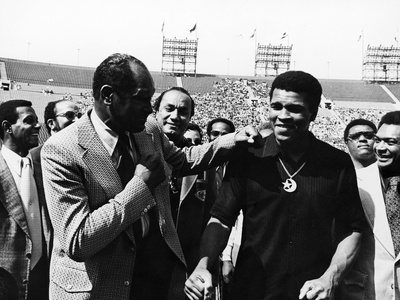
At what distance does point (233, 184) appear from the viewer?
262cm

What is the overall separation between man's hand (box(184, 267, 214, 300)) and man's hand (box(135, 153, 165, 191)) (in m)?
0.52

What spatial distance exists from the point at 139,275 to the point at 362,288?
1.45 metres

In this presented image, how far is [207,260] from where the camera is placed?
2.53 meters

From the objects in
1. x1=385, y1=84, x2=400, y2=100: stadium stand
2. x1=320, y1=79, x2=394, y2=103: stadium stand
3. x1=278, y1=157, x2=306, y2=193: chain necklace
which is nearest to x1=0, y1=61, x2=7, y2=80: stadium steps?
x1=320, y1=79, x2=394, y2=103: stadium stand

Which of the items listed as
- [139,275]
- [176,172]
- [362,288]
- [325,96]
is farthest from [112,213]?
[325,96]

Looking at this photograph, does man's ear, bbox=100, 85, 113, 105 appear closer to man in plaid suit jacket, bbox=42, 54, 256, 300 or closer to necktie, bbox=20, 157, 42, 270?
man in plaid suit jacket, bbox=42, 54, 256, 300

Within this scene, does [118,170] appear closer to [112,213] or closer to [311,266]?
[112,213]

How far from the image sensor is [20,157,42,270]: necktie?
3.72m

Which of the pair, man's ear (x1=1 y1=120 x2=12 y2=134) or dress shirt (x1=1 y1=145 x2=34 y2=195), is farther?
man's ear (x1=1 y1=120 x2=12 y2=134)

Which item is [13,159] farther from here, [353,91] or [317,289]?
[353,91]

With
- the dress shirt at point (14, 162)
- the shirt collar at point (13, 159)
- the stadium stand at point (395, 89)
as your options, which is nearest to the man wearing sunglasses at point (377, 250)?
the dress shirt at point (14, 162)

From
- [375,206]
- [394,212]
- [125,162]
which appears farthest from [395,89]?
[125,162]

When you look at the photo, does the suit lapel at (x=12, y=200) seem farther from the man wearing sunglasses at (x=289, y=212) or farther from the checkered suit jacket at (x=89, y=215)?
the man wearing sunglasses at (x=289, y=212)

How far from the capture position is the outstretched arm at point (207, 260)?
2342 mm
